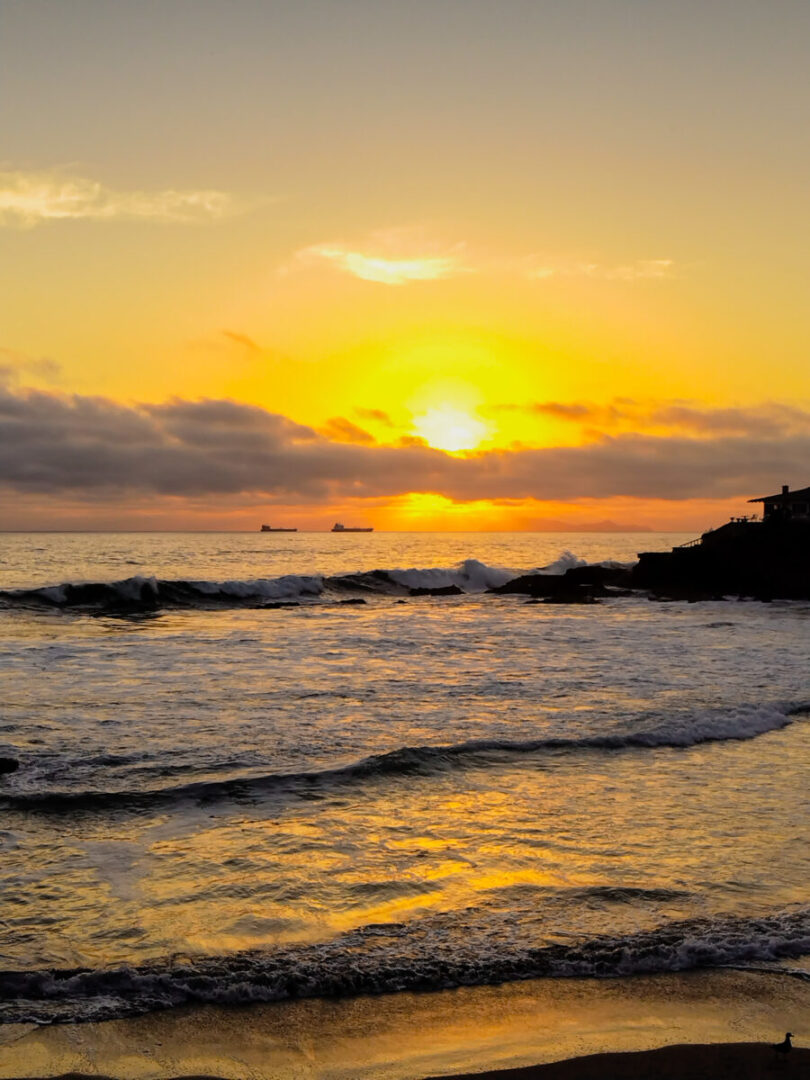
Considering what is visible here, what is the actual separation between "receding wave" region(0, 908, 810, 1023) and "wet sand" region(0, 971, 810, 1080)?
0.15 m

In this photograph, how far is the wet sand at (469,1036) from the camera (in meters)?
5.58

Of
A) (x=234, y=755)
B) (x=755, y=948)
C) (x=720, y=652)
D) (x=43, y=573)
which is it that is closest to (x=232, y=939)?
(x=755, y=948)

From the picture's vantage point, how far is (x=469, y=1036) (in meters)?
6.02

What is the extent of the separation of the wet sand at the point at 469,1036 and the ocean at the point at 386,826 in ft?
0.80

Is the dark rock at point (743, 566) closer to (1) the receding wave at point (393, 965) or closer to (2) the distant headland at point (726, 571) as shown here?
(2) the distant headland at point (726, 571)

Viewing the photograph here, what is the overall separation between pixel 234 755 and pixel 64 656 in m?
15.3

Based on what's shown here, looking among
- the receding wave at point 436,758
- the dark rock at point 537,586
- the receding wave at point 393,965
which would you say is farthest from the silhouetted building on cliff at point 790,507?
the receding wave at point 393,965

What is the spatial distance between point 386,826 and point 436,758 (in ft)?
10.7

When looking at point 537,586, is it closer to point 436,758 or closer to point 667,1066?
point 436,758

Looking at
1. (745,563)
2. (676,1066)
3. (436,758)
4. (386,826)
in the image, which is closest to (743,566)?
(745,563)

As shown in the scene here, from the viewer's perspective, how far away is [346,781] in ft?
41.1

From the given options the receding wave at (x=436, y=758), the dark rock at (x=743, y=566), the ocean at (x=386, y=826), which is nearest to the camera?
the ocean at (x=386, y=826)

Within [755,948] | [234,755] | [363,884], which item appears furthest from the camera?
[234,755]

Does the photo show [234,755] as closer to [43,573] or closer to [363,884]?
[363,884]
